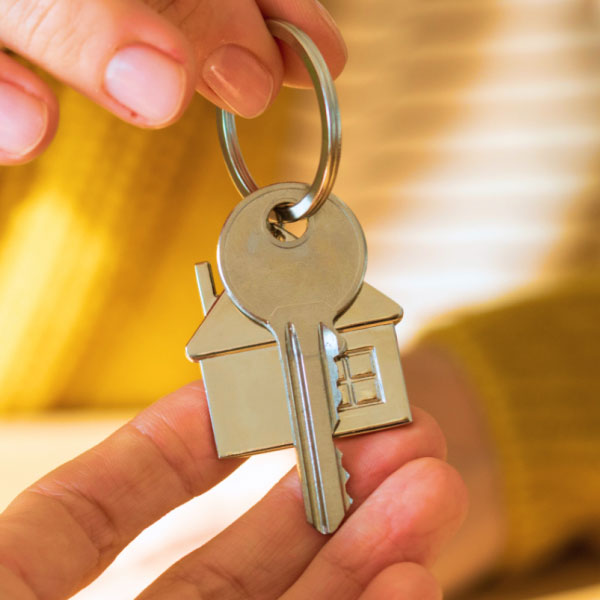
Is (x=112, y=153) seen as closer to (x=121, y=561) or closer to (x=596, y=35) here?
(x=121, y=561)

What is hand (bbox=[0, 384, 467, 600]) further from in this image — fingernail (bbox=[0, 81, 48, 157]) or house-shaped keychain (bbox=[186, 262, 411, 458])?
fingernail (bbox=[0, 81, 48, 157])

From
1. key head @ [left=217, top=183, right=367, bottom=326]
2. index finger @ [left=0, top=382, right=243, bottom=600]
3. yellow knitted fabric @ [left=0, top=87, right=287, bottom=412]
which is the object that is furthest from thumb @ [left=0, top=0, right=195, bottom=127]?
yellow knitted fabric @ [left=0, top=87, right=287, bottom=412]

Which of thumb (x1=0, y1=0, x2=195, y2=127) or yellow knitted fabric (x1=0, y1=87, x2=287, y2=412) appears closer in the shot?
thumb (x1=0, y1=0, x2=195, y2=127)

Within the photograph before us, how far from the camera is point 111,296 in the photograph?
4.37 ft

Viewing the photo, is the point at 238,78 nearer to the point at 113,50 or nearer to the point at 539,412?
the point at 113,50

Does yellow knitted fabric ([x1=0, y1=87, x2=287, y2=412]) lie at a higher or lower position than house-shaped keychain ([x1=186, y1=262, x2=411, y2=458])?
higher

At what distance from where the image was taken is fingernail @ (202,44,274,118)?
61 centimetres

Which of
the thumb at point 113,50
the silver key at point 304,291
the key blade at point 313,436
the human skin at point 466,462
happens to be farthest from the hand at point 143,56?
the human skin at point 466,462

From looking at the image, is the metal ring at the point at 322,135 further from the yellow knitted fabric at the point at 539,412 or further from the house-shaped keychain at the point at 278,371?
the yellow knitted fabric at the point at 539,412

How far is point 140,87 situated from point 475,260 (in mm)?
1057

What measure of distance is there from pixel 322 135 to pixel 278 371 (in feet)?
0.63

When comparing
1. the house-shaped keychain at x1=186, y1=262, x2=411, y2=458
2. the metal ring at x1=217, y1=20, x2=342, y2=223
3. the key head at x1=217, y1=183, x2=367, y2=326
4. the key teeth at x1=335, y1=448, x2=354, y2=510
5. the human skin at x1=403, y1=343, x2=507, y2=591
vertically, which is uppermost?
the metal ring at x1=217, y1=20, x2=342, y2=223

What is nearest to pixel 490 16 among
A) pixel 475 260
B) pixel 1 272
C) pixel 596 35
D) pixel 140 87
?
pixel 596 35

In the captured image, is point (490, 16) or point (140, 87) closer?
point (140, 87)
